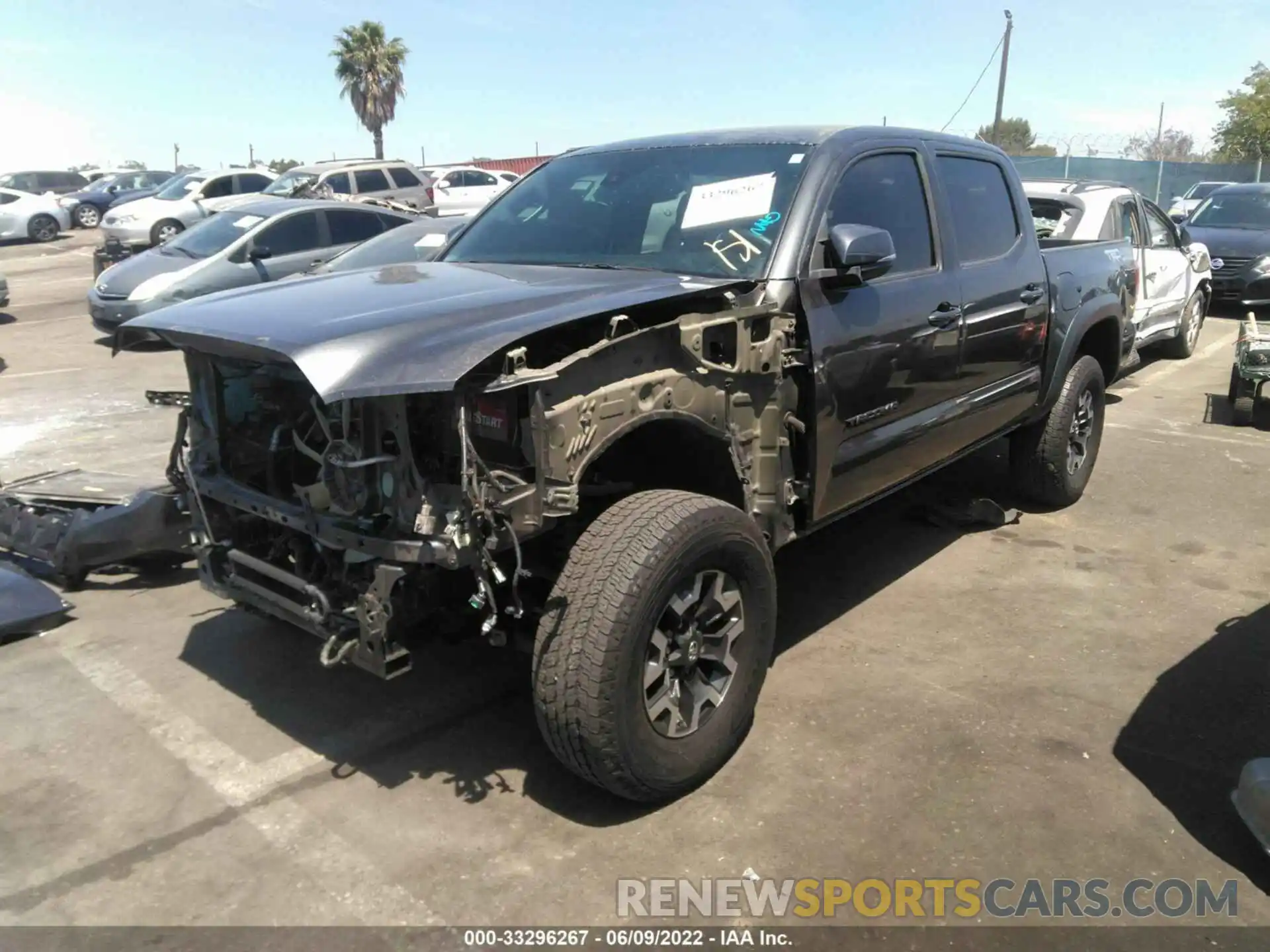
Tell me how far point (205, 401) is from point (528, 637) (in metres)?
1.41

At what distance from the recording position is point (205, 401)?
3.41m

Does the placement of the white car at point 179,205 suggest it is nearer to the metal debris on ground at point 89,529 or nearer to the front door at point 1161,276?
the metal debris on ground at point 89,529

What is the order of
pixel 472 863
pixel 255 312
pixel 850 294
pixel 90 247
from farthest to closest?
pixel 90 247 → pixel 850 294 → pixel 255 312 → pixel 472 863

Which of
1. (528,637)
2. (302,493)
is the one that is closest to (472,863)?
(528,637)

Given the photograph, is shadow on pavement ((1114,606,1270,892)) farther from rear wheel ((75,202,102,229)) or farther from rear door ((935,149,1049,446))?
rear wheel ((75,202,102,229))

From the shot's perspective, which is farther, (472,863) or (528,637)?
(528,637)

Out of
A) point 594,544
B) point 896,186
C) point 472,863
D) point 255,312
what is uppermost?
point 896,186

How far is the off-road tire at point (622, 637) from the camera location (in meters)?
2.74

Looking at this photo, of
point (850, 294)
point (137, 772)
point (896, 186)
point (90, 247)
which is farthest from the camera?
point (90, 247)

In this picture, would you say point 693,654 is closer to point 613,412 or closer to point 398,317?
point 613,412

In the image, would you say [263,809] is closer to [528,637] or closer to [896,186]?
[528,637]

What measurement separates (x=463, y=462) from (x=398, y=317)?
1.70 ft

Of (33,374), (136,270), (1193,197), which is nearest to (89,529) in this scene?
(33,374)

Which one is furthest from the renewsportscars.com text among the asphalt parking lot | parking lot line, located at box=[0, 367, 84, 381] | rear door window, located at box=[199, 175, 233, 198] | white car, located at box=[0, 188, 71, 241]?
white car, located at box=[0, 188, 71, 241]
